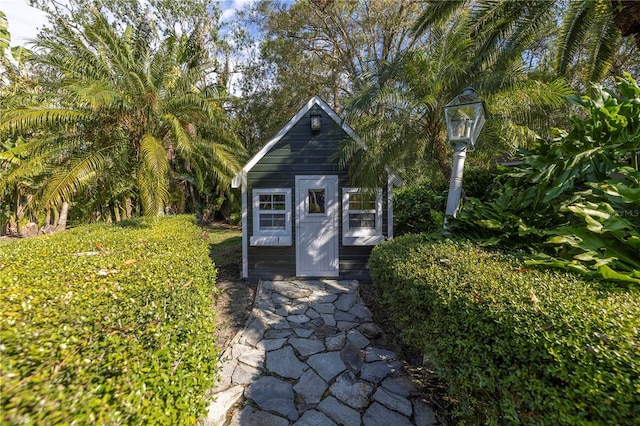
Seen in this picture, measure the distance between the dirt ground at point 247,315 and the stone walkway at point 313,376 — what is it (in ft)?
0.44

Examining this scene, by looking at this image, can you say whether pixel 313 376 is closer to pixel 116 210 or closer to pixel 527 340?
pixel 527 340

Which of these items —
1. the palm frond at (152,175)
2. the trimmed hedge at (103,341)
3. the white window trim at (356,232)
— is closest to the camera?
the trimmed hedge at (103,341)

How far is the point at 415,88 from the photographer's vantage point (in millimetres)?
5223

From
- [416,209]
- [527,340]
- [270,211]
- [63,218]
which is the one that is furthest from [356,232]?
[63,218]

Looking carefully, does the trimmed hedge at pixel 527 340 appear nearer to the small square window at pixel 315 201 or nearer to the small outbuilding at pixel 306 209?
the small outbuilding at pixel 306 209

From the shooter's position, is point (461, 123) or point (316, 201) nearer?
point (461, 123)

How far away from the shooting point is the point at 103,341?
4.91 ft

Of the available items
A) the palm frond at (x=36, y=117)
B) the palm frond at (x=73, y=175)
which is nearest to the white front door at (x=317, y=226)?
the palm frond at (x=73, y=175)

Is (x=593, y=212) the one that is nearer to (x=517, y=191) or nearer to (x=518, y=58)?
(x=517, y=191)

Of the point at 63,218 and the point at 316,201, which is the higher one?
the point at 316,201

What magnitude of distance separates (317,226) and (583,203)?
489cm

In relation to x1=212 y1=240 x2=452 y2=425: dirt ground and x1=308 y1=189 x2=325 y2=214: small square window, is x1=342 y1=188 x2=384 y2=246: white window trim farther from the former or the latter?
x1=212 y1=240 x2=452 y2=425: dirt ground

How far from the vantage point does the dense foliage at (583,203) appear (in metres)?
2.40

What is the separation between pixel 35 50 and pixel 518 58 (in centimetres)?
994
